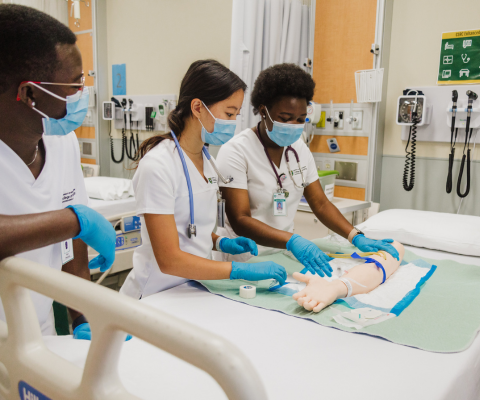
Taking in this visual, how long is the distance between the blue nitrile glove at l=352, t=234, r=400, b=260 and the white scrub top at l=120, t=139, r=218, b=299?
0.74m

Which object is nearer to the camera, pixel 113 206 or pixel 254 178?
pixel 254 178

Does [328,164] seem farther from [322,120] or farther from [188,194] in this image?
[188,194]

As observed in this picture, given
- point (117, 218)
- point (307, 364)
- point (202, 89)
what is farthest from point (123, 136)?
point (307, 364)

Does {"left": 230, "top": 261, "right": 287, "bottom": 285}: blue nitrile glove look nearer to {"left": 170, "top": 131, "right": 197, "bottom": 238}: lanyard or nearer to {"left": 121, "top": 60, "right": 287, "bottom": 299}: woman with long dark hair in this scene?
{"left": 121, "top": 60, "right": 287, "bottom": 299}: woman with long dark hair

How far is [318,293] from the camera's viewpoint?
1.32m

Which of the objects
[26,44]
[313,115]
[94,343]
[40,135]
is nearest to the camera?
[94,343]

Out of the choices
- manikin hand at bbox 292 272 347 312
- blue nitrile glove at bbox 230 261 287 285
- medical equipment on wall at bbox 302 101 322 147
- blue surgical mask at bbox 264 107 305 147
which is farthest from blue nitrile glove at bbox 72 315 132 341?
medical equipment on wall at bbox 302 101 322 147

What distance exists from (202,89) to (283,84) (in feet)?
1.62

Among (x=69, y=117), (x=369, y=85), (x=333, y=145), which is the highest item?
(x=369, y=85)

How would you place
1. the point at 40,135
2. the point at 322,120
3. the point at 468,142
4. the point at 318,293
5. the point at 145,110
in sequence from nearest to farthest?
1. the point at 40,135
2. the point at 318,293
3. the point at 468,142
4. the point at 322,120
5. the point at 145,110

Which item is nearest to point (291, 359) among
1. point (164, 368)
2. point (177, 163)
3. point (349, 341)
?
point (349, 341)

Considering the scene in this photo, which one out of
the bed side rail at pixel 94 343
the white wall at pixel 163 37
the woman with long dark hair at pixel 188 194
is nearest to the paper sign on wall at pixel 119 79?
the white wall at pixel 163 37

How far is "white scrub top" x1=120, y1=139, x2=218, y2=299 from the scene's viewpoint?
1.33 metres

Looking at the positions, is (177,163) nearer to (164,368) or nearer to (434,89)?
(164,368)
